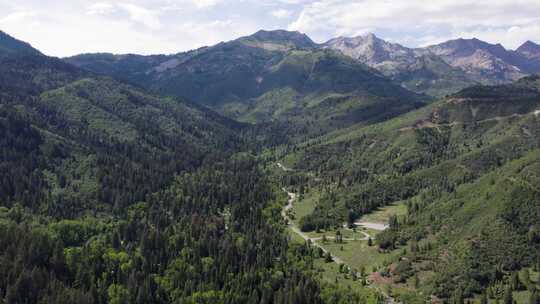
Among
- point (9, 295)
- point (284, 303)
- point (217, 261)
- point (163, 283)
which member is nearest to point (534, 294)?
point (284, 303)

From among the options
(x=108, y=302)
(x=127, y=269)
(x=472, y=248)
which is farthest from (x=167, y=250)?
(x=472, y=248)

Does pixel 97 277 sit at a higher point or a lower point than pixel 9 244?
lower

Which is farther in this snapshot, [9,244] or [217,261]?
[217,261]

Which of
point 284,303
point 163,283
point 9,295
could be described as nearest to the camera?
point 9,295

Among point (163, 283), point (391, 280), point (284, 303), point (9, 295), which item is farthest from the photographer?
point (391, 280)

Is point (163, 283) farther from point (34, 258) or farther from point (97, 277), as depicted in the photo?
point (34, 258)

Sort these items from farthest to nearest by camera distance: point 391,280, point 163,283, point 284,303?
1. point 391,280
2. point 163,283
3. point 284,303

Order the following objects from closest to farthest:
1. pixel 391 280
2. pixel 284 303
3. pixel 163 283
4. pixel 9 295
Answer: pixel 9 295 → pixel 284 303 → pixel 163 283 → pixel 391 280

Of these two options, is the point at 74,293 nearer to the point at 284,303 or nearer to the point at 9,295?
the point at 9,295

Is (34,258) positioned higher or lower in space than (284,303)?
higher
